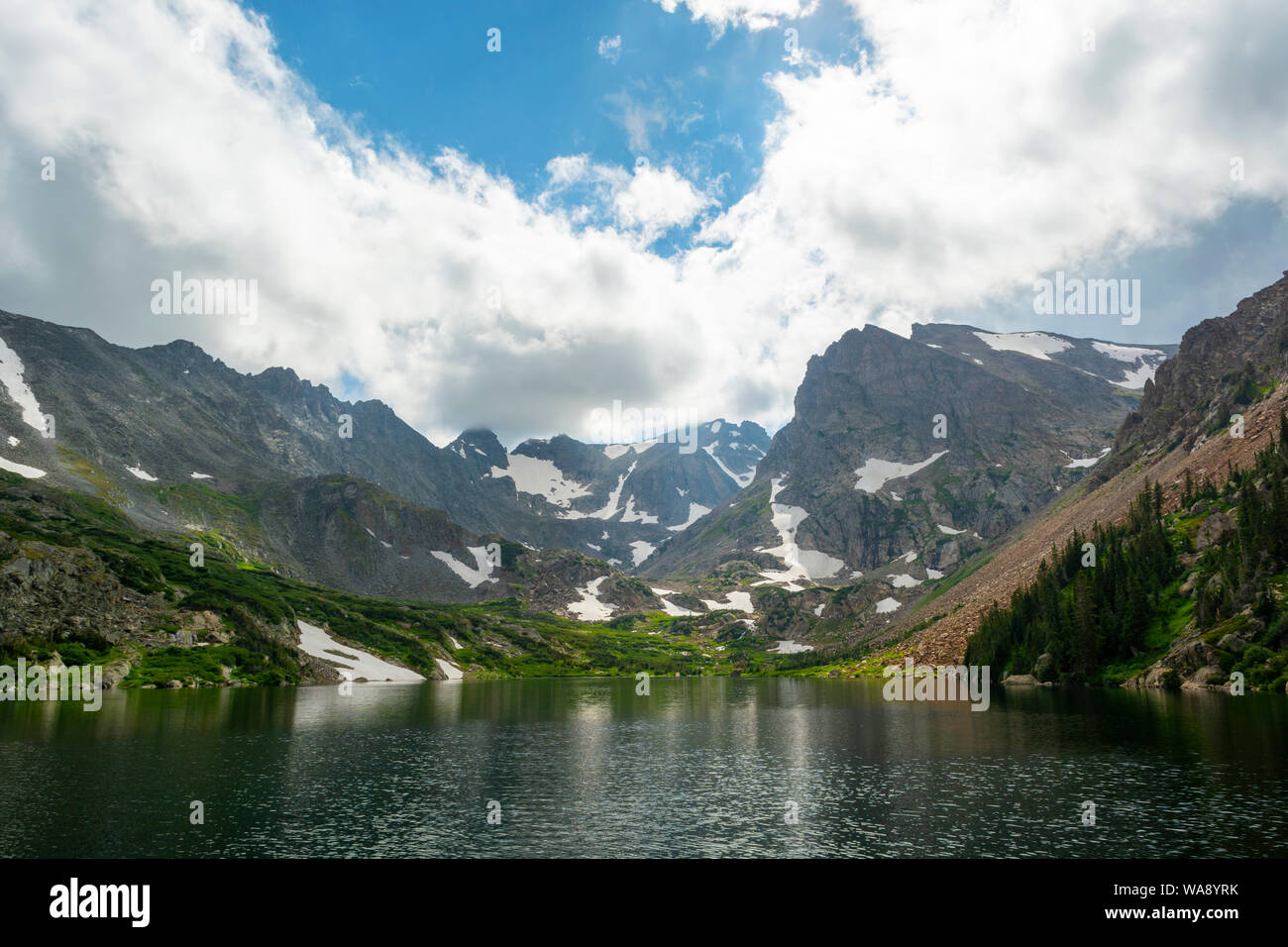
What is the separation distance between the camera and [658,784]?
5841 centimetres

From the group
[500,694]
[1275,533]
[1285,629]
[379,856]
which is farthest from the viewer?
[500,694]

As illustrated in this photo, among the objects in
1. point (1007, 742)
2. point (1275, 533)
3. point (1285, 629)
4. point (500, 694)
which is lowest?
point (500, 694)

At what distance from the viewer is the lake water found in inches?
1578

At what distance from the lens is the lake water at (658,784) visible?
4009cm

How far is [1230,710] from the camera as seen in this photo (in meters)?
82.8

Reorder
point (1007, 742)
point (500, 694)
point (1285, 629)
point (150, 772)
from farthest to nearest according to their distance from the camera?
point (500, 694) → point (1285, 629) → point (1007, 742) → point (150, 772)

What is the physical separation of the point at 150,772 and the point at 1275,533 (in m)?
161

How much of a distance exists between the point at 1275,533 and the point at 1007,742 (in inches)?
3454
